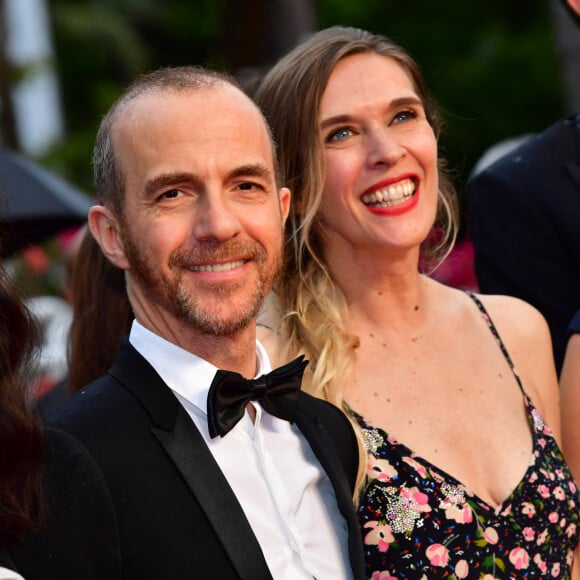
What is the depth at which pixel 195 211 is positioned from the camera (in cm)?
264

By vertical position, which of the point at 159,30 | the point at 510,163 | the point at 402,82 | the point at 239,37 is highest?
the point at 159,30

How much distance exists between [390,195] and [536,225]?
825 mm

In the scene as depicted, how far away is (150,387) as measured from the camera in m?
Result: 2.66

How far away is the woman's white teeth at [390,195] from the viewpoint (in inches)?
139

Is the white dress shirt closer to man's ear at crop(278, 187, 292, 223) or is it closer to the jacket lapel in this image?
the jacket lapel

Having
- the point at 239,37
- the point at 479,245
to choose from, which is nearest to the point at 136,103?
the point at 479,245

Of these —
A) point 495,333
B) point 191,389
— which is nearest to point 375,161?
point 495,333

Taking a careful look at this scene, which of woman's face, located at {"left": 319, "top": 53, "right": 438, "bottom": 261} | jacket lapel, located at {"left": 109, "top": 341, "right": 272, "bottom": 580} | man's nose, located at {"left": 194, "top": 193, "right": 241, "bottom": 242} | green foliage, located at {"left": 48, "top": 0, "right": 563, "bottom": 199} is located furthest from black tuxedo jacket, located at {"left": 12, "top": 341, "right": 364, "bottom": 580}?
green foliage, located at {"left": 48, "top": 0, "right": 563, "bottom": 199}

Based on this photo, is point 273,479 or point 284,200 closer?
point 273,479

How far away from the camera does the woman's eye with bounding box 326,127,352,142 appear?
11.8ft

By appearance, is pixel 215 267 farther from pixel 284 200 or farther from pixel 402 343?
pixel 402 343

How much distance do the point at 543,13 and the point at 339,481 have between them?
755 inches

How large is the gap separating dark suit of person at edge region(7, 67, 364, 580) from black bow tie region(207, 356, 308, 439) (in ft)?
0.07

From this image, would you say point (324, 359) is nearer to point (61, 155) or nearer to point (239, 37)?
point (239, 37)
